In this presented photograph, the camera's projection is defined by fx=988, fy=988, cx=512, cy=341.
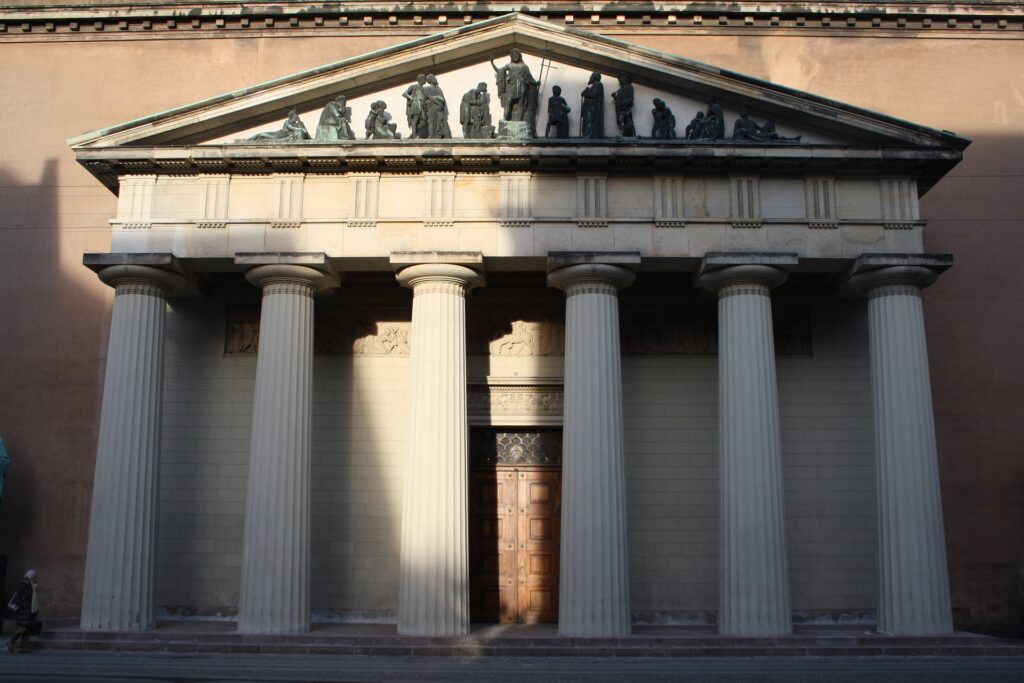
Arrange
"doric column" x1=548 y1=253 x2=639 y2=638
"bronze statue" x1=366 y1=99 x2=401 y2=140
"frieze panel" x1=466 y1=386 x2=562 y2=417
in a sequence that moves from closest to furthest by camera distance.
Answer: "doric column" x1=548 y1=253 x2=639 y2=638
"bronze statue" x1=366 y1=99 x2=401 y2=140
"frieze panel" x1=466 y1=386 x2=562 y2=417

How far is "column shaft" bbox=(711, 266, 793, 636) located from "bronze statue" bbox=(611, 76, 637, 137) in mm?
3029

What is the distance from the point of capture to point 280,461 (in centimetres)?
1670

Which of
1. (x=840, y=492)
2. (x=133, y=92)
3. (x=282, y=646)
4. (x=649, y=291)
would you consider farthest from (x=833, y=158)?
(x=133, y=92)

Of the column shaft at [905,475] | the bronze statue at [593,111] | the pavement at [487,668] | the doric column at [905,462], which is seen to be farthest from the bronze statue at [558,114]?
the pavement at [487,668]

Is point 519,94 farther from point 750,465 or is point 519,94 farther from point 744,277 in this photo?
point 750,465

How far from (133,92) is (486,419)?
11.5 metres

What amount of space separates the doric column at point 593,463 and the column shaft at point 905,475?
4.41 meters

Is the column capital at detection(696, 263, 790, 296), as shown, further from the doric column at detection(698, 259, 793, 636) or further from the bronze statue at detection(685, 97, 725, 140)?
the bronze statue at detection(685, 97, 725, 140)

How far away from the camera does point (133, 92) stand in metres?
22.9

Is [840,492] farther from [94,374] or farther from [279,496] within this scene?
[94,374]

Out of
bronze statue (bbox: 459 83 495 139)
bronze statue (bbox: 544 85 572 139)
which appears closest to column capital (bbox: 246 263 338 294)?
bronze statue (bbox: 459 83 495 139)

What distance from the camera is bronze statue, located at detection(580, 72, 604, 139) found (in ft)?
58.0

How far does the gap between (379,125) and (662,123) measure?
200 inches

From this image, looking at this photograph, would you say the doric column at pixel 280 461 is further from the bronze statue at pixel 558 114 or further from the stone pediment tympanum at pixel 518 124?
the bronze statue at pixel 558 114
